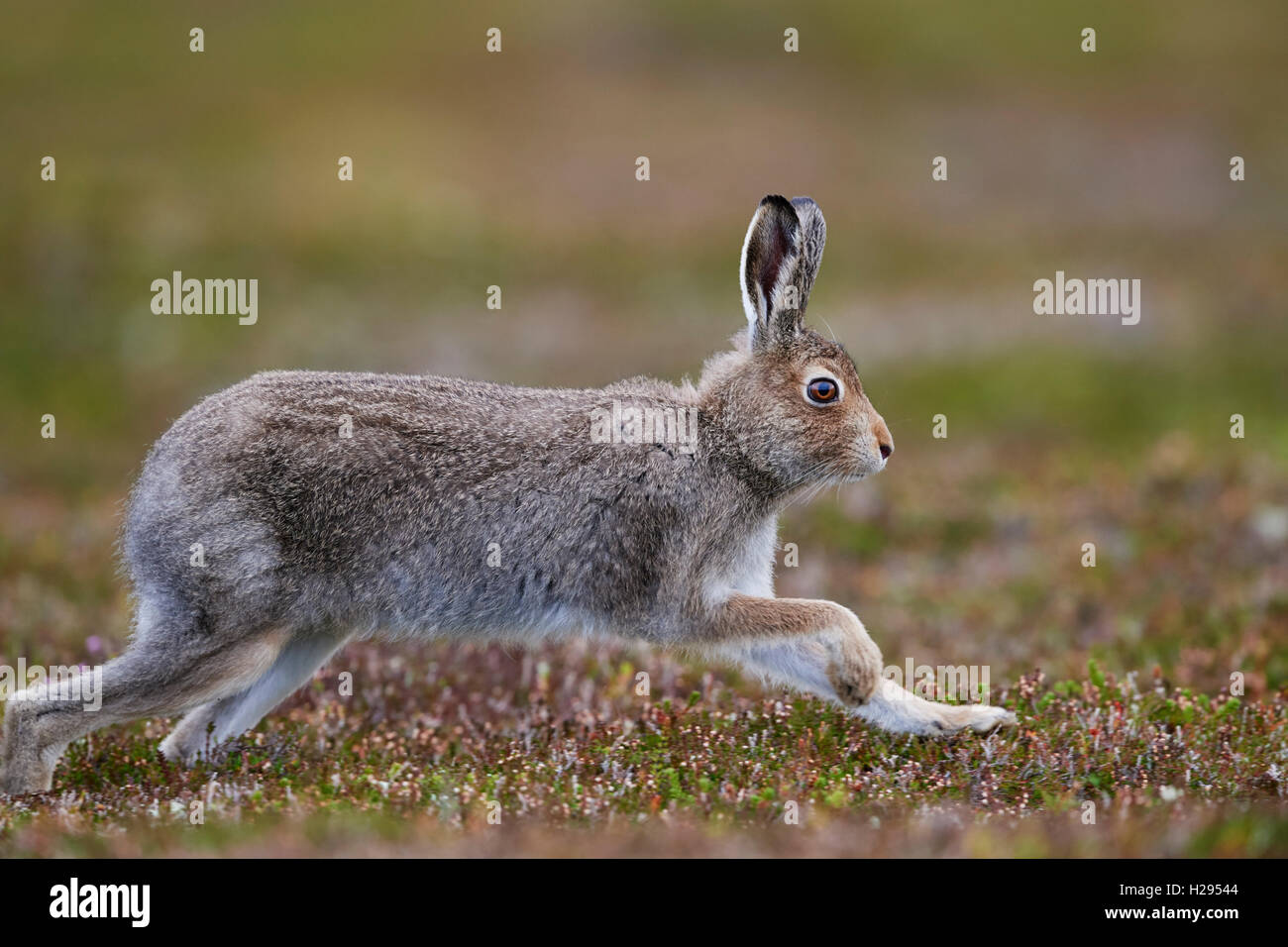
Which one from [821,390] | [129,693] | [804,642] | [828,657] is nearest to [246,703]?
[129,693]

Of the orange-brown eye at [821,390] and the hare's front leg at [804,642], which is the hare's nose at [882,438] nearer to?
the orange-brown eye at [821,390]

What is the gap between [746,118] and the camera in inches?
1437

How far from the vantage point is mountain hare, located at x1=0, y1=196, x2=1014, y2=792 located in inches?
324

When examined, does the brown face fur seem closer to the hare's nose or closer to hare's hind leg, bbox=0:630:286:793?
the hare's nose

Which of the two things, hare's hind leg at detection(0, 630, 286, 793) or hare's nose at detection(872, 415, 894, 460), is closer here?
hare's hind leg at detection(0, 630, 286, 793)

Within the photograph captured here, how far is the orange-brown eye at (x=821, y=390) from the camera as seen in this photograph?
9.12m

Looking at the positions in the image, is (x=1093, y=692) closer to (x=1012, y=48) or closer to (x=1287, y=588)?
(x=1287, y=588)

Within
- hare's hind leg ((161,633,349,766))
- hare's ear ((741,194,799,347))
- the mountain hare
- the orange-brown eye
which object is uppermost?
hare's ear ((741,194,799,347))

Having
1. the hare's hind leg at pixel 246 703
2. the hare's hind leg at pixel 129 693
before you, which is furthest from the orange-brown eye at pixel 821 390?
the hare's hind leg at pixel 129 693

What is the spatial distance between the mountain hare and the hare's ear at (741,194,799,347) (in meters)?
0.01

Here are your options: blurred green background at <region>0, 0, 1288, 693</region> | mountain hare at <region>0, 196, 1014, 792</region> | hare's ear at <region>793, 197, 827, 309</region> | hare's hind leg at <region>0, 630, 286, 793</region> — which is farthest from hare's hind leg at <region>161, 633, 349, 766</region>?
hare's ear at <region>793, 197, 827, 309</region>

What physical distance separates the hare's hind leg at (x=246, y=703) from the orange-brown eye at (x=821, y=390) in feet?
10.8

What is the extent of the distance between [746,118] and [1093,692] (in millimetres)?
28990

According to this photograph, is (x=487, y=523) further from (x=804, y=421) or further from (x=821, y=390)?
(x=821, y=390)
